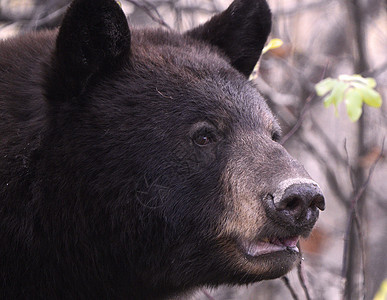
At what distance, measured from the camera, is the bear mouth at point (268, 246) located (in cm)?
338

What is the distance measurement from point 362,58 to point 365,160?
3.43 ft

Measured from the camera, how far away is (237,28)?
431cm

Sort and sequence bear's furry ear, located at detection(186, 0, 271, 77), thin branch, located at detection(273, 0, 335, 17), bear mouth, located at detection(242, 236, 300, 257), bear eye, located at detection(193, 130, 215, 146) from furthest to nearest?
thin branch, located at detection(273, 0, 335, 17) < bear's furry ear, located at detection(186, 0, 271, 77) < bear eye, located at detection(193, 130, 215, 146) < bear mouth, located at detection(242, 236, 300, 257)

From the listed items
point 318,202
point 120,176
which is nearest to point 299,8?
point 120,176

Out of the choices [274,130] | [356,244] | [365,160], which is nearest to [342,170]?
[365,160]

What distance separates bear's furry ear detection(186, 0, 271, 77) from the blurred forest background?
153 cm

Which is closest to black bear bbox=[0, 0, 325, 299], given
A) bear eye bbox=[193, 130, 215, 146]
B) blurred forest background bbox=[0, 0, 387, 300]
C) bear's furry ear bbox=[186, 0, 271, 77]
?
bear eye bbox=[193, 130, 215, 146]

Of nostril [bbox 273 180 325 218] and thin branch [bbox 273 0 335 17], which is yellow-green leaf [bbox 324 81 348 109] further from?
thin branch [bbox 273 0 335 17]

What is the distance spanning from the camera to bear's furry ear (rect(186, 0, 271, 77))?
4.27 metres

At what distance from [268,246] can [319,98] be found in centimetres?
462

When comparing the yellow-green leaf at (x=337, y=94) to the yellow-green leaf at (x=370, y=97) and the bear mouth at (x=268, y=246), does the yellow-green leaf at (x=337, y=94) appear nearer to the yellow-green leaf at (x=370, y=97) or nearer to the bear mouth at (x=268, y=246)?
the yellow-green leaf at (x=370, y=97)

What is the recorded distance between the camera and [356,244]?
677cm

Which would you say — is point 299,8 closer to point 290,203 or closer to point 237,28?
point 237,28

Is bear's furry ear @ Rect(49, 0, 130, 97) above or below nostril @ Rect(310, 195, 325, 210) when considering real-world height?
above
